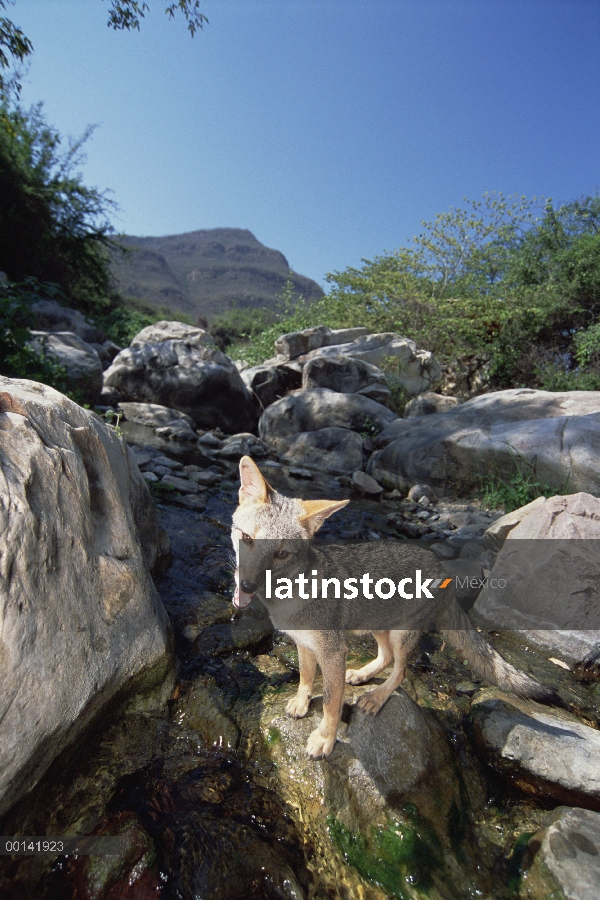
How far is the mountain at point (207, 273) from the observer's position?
85562 millimetres

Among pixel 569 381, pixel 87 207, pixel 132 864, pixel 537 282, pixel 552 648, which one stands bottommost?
pixel 552 648

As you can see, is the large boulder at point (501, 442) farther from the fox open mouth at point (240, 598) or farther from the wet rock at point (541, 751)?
the fox open mouth at point (240, 598)

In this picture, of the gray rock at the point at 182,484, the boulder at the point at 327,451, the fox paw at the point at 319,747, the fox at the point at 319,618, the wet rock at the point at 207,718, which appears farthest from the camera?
the boulder at the point at 327,451

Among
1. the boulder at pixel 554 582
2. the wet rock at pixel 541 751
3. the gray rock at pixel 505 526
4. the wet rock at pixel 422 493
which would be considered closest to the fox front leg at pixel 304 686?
the wet rock at pixel 541 751

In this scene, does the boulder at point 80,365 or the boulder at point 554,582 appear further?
the boulder at point 80,365

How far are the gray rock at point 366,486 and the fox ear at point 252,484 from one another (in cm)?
818

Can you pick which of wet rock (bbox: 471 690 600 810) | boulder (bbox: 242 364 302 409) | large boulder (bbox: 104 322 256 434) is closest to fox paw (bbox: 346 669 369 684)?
wet rock (bbox: 471 690 600 810)

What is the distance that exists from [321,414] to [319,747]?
12779 mm

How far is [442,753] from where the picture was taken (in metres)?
3.29

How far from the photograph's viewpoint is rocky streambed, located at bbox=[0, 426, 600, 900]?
249 cm

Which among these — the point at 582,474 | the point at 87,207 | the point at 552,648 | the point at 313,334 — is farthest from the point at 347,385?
the point at 87,207

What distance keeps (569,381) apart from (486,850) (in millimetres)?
15603

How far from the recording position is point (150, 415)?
16422mm

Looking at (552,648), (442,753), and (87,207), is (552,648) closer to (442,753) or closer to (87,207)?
(442,753)
